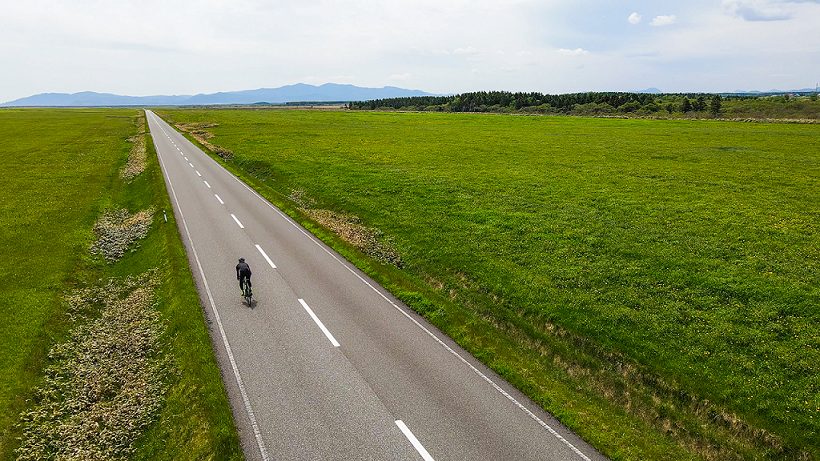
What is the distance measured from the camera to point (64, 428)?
13.4m

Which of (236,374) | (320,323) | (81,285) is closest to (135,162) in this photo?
(81,285)

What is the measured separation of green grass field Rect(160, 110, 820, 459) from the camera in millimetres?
14375

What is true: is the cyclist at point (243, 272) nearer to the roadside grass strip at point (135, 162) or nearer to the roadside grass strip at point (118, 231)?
the roadside grass strip at point (118, 231)

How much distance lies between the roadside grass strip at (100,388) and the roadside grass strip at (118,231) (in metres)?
8.14

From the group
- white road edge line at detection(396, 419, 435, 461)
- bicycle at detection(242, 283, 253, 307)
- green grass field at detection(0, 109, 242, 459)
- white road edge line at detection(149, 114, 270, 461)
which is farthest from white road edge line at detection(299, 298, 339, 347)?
white road edge line at detection(396, 419, 435, 461)

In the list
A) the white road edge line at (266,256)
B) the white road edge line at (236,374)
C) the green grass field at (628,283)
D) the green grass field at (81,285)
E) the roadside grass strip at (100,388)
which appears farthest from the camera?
the white road edge line at (266,256)

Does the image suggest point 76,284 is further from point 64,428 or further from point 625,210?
point 625,210

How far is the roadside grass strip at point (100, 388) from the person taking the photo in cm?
1288

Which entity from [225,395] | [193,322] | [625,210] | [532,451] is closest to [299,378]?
[225,395]

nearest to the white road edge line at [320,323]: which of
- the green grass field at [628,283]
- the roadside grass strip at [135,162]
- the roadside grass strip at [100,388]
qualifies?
the green grass field at [628,283]

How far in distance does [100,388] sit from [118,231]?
70.1 feet

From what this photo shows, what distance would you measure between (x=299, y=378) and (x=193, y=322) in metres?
6.43

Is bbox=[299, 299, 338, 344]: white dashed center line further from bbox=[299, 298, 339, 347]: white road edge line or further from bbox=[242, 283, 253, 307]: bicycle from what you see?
bbox=[242, 283, 253, 307]: bicycle

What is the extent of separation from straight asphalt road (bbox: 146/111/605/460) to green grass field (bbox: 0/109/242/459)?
2.84 ft
